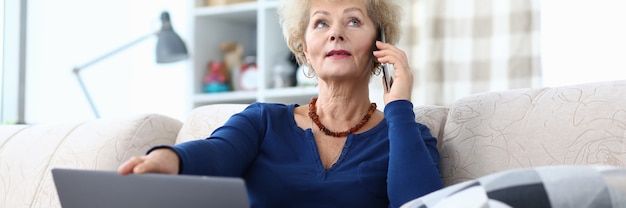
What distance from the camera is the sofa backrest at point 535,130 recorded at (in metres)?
1.48

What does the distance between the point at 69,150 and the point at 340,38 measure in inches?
29.7

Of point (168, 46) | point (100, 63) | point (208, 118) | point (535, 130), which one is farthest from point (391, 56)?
point (100, 63)

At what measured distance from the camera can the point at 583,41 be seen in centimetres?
320

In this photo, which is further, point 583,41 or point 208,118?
point 583,41

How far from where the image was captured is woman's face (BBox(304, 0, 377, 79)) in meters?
1.74

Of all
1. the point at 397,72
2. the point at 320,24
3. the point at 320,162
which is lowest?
the point at 320,162

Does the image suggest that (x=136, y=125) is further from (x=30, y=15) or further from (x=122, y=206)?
(x=30, y=15)

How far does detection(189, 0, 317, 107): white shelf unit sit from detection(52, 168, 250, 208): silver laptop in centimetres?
232

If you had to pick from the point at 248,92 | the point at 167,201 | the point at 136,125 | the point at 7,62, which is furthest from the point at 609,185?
the point at 7,62

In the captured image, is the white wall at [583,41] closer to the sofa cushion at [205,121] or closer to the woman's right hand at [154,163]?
the sofa cushion at [205,121]

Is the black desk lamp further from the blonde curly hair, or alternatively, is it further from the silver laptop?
the silver laptop

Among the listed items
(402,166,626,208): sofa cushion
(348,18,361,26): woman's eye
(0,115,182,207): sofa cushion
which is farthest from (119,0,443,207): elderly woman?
(402,166,626,208): sofa cushion

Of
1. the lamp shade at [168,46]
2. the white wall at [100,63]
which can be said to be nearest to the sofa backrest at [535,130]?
the lamp shade at [168,46]

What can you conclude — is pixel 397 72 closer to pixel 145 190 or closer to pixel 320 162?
pixel 320 162
